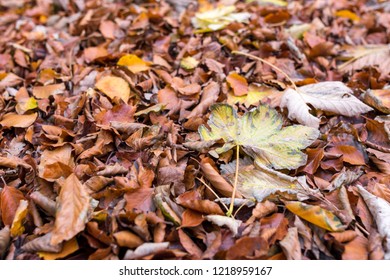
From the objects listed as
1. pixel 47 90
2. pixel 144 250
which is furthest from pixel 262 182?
pixel 47 90

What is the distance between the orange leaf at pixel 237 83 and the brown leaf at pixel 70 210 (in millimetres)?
763

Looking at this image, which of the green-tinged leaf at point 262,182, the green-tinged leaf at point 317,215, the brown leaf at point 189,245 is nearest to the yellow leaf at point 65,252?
the brown leaf at point 189,245

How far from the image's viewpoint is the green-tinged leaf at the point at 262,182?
4.25 ft

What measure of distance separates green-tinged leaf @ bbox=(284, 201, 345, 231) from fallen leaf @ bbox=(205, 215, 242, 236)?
0.55 feet

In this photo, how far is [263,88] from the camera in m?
1.75

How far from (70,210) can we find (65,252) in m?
0.12

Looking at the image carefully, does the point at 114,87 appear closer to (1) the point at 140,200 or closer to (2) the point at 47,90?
(2) the point at 47,90

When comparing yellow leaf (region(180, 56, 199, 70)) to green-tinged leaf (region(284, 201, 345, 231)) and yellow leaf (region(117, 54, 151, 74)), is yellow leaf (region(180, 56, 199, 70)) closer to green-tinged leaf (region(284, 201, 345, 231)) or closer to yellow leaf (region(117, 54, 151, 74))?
yellow leaf (region(117, 54, 151, 74))

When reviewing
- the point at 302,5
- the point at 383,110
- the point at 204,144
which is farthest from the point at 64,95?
the point at 302,5

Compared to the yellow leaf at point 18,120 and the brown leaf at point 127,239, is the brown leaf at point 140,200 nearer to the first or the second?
the brown leaf at point 127,239

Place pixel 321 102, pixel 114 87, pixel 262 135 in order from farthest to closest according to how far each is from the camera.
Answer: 1. pixel 114 87
2. pixel 321 102
3. pixel 262 135

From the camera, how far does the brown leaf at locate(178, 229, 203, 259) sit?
118 centimetres

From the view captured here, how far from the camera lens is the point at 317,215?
1.19 meters
